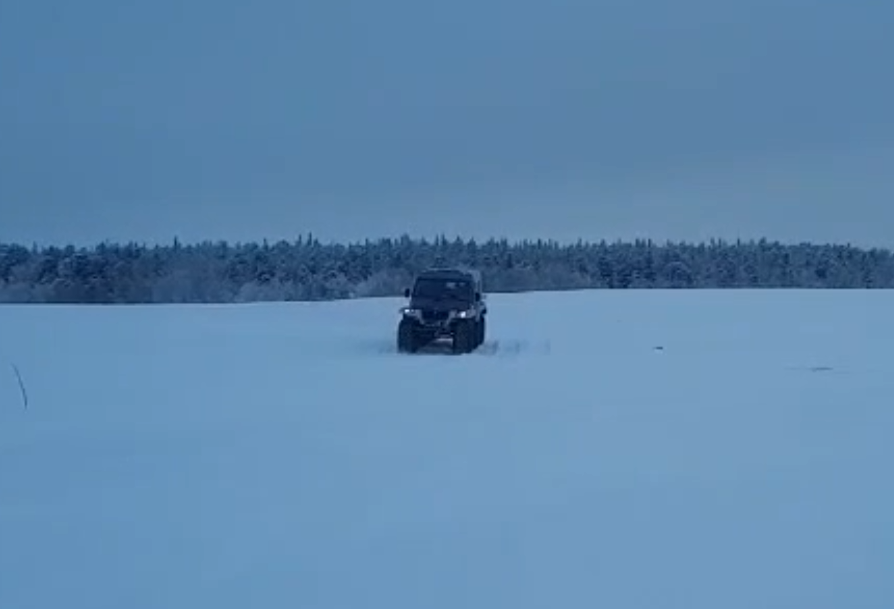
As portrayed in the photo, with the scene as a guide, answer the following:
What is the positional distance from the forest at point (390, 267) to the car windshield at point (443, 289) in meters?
44.4

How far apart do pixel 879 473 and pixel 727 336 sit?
2118cm

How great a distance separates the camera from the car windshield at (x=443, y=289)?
26484 mm

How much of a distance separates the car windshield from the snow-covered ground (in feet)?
16.5

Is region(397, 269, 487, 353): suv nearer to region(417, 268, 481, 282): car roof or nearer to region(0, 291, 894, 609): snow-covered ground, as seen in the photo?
region(417, 268, 481, 282): car roof

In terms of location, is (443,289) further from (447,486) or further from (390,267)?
→ (390,267)

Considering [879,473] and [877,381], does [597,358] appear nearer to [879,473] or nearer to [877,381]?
[877,381]

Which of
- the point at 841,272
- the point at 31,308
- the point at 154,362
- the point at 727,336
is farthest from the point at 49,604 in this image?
the point at 841,272

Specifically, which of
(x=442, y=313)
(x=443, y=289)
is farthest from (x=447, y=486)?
(x=443, y=289)

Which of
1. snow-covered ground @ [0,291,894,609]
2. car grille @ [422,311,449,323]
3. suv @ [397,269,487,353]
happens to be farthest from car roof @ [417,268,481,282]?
snow-covered ground @ [0,291,894,609]

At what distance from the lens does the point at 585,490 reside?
896 cm

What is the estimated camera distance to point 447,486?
30.0ft

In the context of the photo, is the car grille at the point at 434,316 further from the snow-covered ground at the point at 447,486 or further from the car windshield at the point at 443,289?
the snow-covered ground at the point at 447,486

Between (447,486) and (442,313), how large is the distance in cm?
1673

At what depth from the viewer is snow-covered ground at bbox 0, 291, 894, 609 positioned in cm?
638
